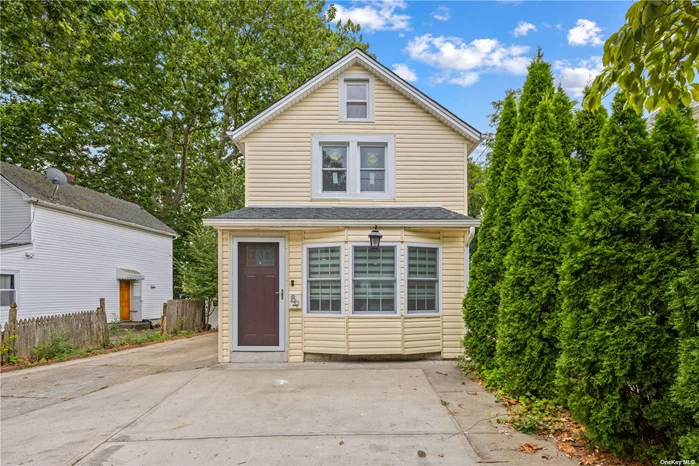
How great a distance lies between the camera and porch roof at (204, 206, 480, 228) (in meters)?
7.16

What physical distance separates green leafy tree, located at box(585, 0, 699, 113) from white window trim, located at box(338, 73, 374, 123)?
19.0 ft

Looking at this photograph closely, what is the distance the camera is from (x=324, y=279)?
749 centimetres

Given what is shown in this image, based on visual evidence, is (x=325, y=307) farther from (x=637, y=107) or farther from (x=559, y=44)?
(x=559, y=44)

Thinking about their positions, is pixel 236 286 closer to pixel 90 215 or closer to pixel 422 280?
pixel 422 280

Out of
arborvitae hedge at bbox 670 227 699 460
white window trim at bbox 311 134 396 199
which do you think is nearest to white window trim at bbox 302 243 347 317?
white window trim at bbox 311 134 396 199

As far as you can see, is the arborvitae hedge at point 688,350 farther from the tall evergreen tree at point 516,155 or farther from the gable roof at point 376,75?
the gable roof at point 376,75

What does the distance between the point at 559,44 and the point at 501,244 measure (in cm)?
607

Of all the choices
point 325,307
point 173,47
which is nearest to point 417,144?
point 325,307

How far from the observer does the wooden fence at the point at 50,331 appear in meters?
8.15

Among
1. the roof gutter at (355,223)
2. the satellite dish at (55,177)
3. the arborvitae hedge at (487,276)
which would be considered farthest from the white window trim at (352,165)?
the satellite dish at (55,177)

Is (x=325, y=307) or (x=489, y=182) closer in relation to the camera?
(x=489, y=182)

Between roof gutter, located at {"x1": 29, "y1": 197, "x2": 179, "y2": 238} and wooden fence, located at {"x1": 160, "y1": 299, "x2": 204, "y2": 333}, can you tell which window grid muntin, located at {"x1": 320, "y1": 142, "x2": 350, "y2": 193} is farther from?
roof gutter, located at {"x1": 29, "y1": 197, "x2": 179, "y2": 238}

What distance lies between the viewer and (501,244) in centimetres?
600

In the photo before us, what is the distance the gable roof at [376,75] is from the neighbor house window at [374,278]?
3.27m
